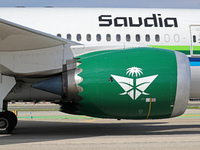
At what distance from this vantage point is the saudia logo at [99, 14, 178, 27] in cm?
1341

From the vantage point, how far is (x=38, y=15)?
13.6 metres

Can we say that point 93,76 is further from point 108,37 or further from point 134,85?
point 108,37

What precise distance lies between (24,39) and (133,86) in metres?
3.46

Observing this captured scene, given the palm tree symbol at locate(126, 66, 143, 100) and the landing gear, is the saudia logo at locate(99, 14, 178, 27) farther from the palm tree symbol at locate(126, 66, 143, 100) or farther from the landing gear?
the landing gear

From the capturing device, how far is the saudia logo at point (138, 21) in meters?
13.4

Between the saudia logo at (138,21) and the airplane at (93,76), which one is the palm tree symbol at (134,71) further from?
the saudia logo at (138,21)

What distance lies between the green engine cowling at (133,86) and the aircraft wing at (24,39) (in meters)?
1.20

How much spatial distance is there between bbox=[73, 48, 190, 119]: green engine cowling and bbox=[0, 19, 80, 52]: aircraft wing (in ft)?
3.95

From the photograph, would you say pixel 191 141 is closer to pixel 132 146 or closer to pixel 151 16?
pixel 132 146

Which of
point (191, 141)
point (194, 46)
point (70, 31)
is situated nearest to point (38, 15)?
point (70, 31)

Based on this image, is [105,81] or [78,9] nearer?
[105,81]

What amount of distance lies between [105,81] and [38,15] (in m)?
4.17

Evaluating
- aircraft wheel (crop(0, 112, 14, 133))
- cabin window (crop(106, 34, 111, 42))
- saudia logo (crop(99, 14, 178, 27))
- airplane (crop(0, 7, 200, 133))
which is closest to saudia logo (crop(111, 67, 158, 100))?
airplane (crop(0, 7, 200, 133))

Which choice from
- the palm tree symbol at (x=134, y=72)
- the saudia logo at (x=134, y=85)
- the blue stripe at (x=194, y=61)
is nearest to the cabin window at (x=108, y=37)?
the palm tree symbol at (x=134, y=72)
